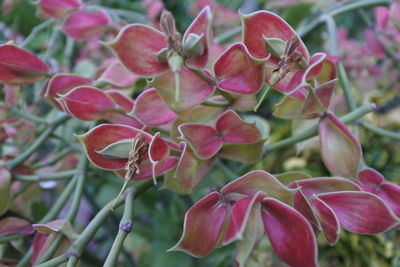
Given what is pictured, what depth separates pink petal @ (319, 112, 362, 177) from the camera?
0.32 meters

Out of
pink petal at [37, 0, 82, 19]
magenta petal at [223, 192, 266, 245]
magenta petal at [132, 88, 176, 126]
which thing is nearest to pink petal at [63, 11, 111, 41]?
pink petal at [37, 0, 82, 19]

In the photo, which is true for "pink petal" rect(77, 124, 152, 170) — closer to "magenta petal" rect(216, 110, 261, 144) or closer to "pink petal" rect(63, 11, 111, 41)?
"magenta petal" rect(216, 110, 261, 144)

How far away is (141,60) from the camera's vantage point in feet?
0.90

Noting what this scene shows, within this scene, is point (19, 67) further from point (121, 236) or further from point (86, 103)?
point (121, 236)

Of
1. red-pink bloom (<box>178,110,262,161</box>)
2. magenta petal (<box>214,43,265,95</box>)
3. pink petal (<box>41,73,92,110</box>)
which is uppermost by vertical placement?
magenta petal (<box>214,43,265,95</box>)

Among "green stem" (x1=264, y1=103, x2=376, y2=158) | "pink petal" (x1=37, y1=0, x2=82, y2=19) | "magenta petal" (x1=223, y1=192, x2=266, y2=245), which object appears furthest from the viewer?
"pink petal" (x1=37, y1=0, x2=82, y2=19)

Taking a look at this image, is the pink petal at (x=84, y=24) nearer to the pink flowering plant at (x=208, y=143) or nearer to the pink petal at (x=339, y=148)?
the pink flowering plant at (x=208, y=143)

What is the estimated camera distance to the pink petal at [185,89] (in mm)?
283

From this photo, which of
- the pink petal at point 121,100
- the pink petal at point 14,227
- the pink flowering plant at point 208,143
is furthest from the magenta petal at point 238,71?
the pink petal at point 14,227

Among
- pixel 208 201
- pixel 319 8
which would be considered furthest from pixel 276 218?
pixel 319 8

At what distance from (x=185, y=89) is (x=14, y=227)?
0.22m

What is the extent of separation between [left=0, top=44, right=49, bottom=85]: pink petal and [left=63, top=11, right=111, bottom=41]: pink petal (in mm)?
128

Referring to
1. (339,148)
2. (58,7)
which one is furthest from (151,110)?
(58,7)

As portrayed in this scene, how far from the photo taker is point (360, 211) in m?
0.29
